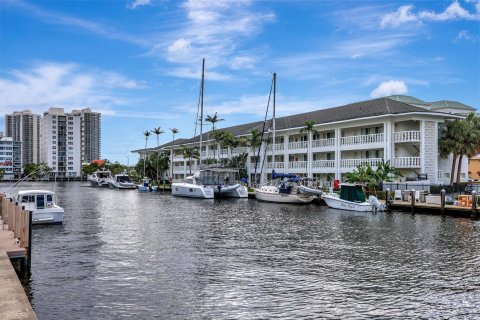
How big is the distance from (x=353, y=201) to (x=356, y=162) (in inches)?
554

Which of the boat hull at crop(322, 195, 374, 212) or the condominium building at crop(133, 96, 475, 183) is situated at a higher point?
the condominium building at crop(133, 96, 475, 183)

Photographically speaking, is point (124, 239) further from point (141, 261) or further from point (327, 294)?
point (327, 294)

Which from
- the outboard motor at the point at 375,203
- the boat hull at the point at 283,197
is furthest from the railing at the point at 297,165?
the outboard motor at the point at 375,203

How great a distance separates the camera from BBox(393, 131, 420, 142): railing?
53.2 metres

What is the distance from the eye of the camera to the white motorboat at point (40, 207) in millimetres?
32406

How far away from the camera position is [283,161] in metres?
76.1

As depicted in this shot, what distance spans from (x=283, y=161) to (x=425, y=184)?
29.2 meters

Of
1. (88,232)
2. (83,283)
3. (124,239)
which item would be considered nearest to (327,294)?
(83,283)

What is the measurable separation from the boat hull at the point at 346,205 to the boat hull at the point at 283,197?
4260 millimetres

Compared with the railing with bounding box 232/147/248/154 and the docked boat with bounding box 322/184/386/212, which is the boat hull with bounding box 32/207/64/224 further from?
the railing with bounding box 232/147/248/154

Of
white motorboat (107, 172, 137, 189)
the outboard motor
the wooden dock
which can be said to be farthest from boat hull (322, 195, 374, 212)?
white motorboat (107, 172, 137, 189)

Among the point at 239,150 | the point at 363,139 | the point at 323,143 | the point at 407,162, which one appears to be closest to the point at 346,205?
the point at 407,162

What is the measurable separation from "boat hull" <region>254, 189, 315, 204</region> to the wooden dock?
35.8 m

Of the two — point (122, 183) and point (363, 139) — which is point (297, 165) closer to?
point (363, 139)
